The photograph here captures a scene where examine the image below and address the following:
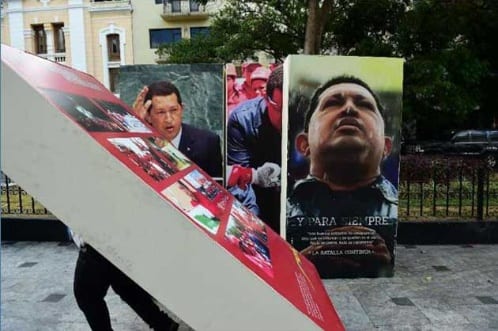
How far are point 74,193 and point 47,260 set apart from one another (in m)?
4.86

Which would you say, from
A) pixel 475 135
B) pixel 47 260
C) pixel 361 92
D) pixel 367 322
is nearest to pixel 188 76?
pixel 361 92

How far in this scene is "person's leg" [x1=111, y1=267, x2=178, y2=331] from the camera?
3.20 m

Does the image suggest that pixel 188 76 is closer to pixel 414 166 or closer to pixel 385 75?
pixel 385 75

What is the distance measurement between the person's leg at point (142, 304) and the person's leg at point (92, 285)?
0.52 ft

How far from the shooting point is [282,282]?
1.99m

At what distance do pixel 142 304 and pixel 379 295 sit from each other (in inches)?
103

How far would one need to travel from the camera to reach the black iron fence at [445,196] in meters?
6.87

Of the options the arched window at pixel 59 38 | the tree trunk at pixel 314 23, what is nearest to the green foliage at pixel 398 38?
the tree trunk at pixel 314 23

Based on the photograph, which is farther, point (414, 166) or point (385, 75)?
point (414, 166)

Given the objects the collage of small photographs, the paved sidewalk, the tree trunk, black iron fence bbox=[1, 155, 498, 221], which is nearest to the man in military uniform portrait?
the paved sidewalk

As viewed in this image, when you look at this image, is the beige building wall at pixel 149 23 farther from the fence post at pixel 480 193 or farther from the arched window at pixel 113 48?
the fence post at pixel 480 193

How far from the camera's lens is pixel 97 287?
3.01m

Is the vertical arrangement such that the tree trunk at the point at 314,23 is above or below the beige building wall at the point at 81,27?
below

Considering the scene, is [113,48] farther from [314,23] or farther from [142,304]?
[142,304]
